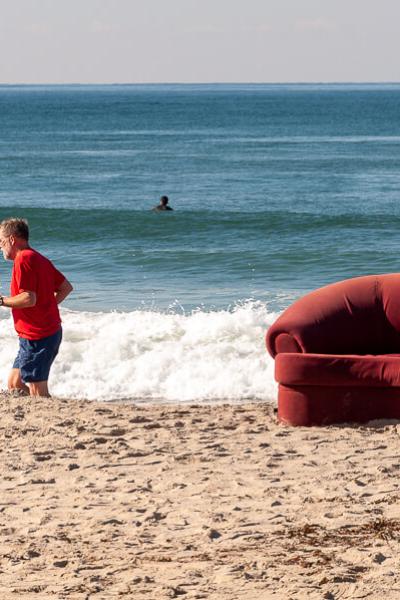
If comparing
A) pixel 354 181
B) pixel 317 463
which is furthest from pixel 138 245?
pixel 317 463

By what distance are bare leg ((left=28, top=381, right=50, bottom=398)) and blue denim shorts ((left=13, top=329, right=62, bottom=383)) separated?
2.3 inches

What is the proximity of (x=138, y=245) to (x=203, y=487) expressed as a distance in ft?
57.2

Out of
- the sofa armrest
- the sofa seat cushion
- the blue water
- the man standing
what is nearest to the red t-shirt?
the man standing

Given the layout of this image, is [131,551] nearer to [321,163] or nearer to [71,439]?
[71,439]

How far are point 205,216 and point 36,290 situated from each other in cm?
1962

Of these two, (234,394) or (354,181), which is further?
(354,181)

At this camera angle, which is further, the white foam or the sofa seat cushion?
the white foam

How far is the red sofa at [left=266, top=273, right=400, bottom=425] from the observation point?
798 cm

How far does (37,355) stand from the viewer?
27.6 feet

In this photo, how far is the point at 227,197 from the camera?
32.9 metres

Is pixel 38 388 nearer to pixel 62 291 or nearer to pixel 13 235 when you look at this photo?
pixel 62 291

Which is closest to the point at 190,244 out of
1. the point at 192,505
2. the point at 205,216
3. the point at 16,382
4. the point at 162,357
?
the point at 205,216

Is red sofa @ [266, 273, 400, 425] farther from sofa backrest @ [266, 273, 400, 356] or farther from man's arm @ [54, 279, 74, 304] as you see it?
man's arm @ [54, 279, 74, 304]

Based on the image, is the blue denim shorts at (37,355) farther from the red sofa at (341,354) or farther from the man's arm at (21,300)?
the red sofa at (341,354)
